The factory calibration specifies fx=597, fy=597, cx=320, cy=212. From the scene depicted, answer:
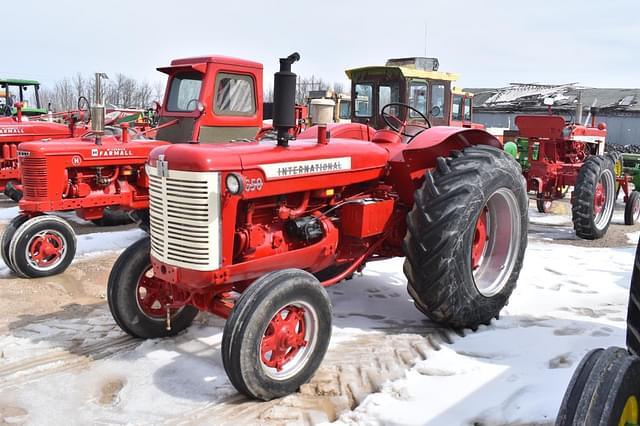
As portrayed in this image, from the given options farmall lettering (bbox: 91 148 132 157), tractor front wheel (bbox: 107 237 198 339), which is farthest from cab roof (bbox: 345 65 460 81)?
tractor front wheel (bbox: 107 237 198 339)

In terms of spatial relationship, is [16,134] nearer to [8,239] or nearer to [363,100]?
[8,239]

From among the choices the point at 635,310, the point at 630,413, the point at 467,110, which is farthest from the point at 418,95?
the point at 630,413

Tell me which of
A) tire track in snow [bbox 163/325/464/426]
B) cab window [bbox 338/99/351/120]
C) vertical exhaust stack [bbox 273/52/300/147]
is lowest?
tire track in snow [bbox 163/325/464/426]

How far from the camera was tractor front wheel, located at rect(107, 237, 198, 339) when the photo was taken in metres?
3.94

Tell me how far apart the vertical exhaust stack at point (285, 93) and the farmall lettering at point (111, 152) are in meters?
3.80

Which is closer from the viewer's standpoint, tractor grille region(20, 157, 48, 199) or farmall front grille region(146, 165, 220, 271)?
farmall front grille region(146, 165, 220, 271)

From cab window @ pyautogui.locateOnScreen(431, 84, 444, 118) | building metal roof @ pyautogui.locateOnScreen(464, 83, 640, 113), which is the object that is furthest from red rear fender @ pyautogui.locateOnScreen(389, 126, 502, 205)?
building metal roof @ pyautogui.locateOnScreen(464, 83, 640, 113)

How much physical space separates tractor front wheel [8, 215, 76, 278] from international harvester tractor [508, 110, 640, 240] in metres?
6.23

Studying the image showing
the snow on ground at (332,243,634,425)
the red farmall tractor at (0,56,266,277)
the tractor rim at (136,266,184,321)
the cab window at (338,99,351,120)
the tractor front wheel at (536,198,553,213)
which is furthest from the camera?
the cab window at (338,99,351,120)

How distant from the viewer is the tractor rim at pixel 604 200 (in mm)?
8312

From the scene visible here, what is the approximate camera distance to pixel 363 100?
381 inches

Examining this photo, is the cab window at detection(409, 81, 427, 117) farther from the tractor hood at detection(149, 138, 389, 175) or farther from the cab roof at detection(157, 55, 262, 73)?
the tractor hood at detection(149, 138, 389, 175)

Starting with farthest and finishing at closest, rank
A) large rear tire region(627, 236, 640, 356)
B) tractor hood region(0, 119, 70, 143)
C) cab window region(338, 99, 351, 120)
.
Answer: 1. cab window region(338, 99, 351, 120)
2. tractor hood region(0, 119, 70, 143)
3. large rear tire region(627, 236, 640, 356)

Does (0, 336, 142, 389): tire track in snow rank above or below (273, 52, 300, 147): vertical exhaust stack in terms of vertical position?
below
